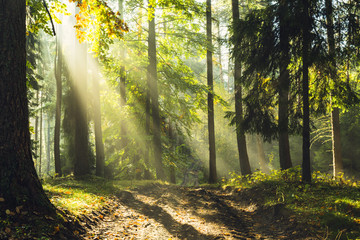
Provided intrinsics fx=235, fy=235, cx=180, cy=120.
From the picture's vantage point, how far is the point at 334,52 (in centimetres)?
722

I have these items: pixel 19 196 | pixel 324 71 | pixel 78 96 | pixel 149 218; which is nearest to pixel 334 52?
pixel 324 71

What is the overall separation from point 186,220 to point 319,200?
3270mm

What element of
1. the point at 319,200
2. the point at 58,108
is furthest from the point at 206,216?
the point at 58,108

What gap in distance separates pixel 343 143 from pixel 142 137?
1492 centimetres

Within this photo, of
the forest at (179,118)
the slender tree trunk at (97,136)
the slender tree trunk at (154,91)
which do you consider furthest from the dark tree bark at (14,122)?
the slender tree trunk at (97,136)

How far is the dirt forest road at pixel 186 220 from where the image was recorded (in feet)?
15.0

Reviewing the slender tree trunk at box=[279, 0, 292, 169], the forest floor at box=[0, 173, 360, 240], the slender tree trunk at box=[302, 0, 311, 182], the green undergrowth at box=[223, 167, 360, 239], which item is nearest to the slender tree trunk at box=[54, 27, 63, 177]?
the forest floor at box=[0, 173, 360, 240]

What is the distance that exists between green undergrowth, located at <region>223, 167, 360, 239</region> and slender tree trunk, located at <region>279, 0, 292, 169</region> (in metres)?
1.01

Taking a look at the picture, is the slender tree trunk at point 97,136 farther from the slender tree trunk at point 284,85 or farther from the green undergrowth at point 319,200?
the slender tree trunk at point 284,85

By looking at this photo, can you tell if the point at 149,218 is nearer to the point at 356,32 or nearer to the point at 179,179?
the point at 356,32

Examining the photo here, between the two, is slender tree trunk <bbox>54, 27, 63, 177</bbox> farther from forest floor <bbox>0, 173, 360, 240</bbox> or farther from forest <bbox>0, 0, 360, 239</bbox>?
forest floor <bbox>0, 173, 360, 240</bbox>

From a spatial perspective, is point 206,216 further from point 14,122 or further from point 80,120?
point 80,120

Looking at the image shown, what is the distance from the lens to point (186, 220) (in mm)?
5652

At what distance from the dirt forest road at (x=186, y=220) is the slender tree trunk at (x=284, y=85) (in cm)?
248
